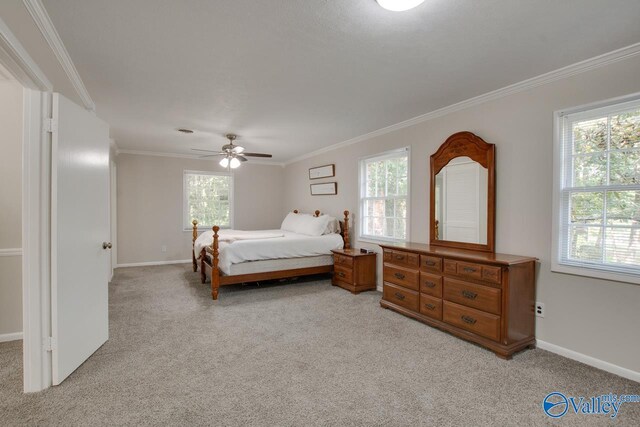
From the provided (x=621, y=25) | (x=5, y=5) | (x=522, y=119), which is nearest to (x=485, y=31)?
(x=621, y=25)

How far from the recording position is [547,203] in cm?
271

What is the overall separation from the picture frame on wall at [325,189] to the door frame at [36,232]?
13.6 ft

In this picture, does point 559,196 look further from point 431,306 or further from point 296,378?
point 296,378

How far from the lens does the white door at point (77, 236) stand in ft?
6.97

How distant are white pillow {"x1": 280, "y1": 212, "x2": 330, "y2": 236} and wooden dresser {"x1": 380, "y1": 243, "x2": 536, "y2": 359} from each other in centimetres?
206

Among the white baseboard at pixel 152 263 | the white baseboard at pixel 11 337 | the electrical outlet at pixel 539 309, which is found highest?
the electrical outlet at pixel 539 309

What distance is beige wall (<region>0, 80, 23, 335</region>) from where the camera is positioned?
276 cm

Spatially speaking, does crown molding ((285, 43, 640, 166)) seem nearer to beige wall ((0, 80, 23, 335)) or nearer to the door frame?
the door frame

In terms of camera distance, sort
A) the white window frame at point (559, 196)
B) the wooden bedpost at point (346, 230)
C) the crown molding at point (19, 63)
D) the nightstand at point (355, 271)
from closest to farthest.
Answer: the crown molding at point (19, 63) < the white window frame at point (559, 196) < the nightstand at point (355, 271) < the wooden bedpost at point (346, 230)

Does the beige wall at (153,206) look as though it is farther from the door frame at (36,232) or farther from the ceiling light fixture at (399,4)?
the ceiling light fixture at (399,4)

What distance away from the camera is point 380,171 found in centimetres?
473

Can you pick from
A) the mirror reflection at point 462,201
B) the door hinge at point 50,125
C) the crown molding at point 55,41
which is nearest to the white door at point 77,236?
the door hinge at point 50,125

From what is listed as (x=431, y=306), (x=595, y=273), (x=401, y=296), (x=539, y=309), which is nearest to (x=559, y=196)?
(x=595, y=273)

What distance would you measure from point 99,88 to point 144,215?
3.84 m
